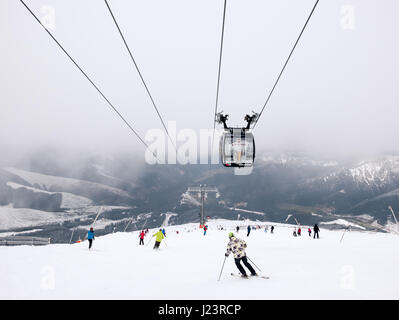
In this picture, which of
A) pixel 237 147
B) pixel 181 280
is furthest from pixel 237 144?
pixel 181 280

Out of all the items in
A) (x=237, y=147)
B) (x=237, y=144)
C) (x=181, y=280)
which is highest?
(x=237, y=144)

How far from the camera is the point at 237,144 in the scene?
14.2 meters

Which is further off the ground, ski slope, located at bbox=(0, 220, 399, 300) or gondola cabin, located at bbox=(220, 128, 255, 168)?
gondola cabin, located at bbox=(220, 128, 255, 168)

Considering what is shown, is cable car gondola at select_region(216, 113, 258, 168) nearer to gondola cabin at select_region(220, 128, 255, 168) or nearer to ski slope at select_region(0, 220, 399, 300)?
gondola cabin at select_region(220, 128, 255, 168)

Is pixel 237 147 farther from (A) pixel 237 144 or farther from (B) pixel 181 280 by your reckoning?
(B) pixel 181 280

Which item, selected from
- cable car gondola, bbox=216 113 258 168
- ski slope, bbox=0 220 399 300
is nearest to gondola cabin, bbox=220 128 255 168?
cable car gondola, bbox=216 113 258 168

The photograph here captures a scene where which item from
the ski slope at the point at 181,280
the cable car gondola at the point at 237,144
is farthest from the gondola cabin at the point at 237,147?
the ski slope at the point at 181,280

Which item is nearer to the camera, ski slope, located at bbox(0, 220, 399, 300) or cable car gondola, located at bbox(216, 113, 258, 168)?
ski slope, located at bbox(0, 220, 399, 300)

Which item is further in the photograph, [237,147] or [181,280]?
[237,147]

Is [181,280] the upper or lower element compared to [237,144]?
lower

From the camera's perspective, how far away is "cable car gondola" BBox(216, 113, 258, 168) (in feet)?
46.5

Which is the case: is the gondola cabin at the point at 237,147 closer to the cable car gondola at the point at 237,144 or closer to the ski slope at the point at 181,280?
the cable car gondola at the point at 237,144
